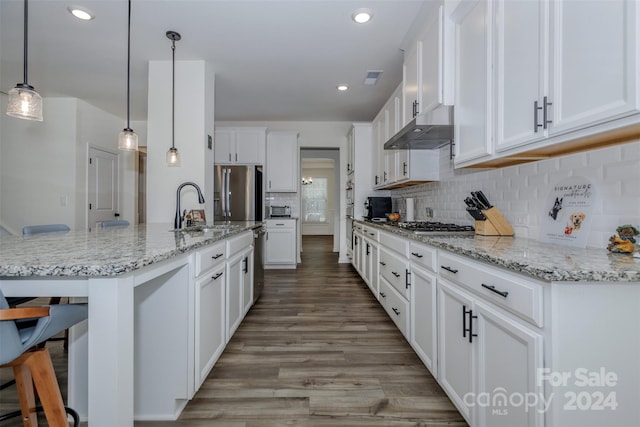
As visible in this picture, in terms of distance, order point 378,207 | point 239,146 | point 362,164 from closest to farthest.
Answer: point 378,207 < point 362,164 < point 239,146

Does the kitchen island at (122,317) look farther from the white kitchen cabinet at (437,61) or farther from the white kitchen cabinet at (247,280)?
the white kitchen cabinet at (437,61)

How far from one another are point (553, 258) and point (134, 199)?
662cm

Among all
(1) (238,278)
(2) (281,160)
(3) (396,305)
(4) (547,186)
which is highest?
(2) (281,160)

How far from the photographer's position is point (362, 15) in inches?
98.7

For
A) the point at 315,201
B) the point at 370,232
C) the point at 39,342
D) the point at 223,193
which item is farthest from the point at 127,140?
the point at 315,201

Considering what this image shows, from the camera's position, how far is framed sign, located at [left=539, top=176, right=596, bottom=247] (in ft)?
4.62

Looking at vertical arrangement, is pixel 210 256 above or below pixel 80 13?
below

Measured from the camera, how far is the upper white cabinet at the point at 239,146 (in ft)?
17.0

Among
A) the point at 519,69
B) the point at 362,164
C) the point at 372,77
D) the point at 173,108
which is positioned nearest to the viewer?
the point at 519,69

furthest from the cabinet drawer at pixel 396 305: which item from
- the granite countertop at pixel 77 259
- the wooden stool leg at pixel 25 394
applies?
the wooden stool leg at pixel 25 394

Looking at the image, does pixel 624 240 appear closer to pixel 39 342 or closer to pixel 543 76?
→ pixel 543 76

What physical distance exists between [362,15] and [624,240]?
7.72 feet

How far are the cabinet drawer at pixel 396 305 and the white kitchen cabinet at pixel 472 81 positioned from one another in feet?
3.64

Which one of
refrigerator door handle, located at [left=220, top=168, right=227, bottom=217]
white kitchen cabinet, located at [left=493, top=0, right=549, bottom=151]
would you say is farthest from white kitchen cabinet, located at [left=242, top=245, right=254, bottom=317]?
white kitchen cabinet, located at [left=493, top=0, right=549, bottom=151]
